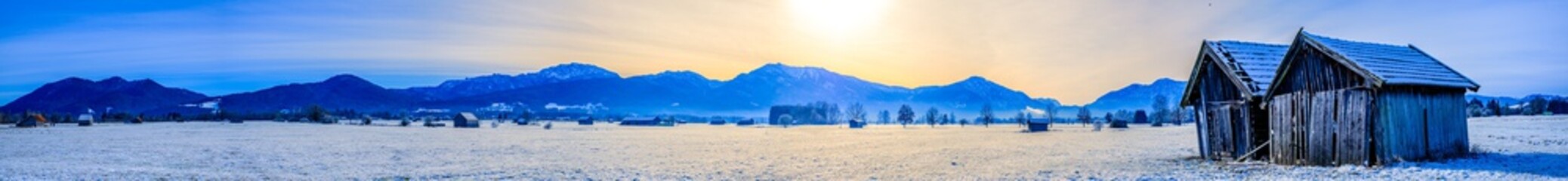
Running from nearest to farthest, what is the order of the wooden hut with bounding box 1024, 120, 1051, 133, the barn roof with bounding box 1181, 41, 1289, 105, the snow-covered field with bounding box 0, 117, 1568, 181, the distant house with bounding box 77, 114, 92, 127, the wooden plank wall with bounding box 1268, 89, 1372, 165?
the wooden plank wall with bounding box 1268, 89, 1372, 165, the snow-covered field with bounding box 0, 117, 1568, 181, the barn roof with bounding box 1181, 41, 1289, 105, the wooden hut with bounding box 1024, 120, 1051, 133, the distant house with bounding box 77, 114, 92, 127

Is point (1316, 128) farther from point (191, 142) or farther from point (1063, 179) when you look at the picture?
point (191, 142)

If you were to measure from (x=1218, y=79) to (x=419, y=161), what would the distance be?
81.6 ft

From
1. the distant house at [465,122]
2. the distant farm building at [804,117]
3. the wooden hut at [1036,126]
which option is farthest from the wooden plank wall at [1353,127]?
the distant farm building at [804,117]

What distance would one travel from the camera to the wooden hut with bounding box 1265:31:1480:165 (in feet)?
63.9

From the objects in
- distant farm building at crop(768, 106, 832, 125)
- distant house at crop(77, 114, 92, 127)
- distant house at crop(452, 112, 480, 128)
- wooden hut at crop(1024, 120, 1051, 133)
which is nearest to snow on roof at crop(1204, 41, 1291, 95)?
wooden hut at crop(1024, 120, 1051, 133)

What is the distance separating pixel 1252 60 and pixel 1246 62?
0.31 meters

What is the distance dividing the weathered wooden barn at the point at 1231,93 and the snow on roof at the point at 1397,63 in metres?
2.19

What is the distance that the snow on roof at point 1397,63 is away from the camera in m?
19.8

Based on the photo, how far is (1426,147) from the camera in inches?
799

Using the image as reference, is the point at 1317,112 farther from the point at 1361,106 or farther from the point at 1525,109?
the point at 1525,109

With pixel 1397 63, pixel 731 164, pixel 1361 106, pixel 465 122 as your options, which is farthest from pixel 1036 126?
pixel 465 122

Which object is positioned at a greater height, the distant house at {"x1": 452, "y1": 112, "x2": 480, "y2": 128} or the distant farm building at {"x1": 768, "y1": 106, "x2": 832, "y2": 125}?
the distant farm building at {"x1": 768, "y1": 106, "x2": 832, "y2": 125}

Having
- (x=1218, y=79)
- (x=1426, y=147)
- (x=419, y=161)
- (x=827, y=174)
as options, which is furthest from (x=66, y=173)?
(x=1426, y=147)

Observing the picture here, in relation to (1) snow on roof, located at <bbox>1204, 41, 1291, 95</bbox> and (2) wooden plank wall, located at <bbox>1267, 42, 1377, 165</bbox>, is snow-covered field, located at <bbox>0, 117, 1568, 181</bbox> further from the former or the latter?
(1) snow on roof, located at <bbox>1204, 41, 1291, 95</bbox>
